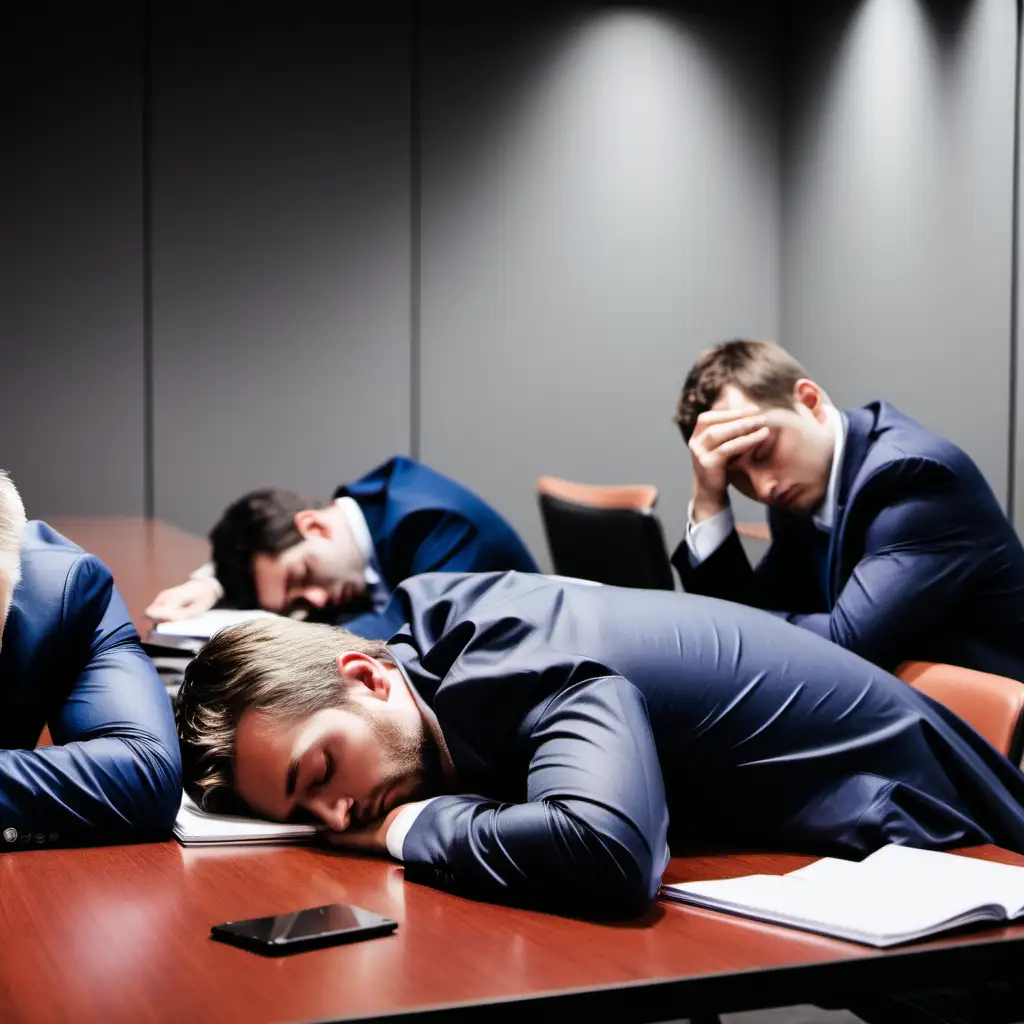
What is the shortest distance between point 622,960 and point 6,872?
589 millimetres

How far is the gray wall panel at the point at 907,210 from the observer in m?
4.45

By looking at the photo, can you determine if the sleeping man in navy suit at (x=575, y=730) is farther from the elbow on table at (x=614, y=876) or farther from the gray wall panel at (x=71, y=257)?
the gray wall panel at (x=71, y=257)

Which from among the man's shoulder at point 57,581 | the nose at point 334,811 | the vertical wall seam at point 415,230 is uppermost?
the vertical wall seam at point 415,230

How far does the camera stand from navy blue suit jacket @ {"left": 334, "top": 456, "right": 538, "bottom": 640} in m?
2.93

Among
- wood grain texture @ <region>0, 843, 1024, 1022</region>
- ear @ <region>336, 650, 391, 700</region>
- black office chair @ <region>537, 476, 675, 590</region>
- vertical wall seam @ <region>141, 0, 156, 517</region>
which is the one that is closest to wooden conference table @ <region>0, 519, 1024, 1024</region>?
wood grain texture @ <region>0, 843, 1024, 1022</region>

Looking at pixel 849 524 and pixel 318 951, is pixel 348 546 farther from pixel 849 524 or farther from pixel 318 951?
pixel 318 951

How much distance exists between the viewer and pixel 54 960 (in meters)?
0.93

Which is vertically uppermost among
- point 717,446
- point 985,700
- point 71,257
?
point 71,257

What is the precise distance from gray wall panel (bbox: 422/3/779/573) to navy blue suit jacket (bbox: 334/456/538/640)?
2342 mm

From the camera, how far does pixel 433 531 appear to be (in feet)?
9.68

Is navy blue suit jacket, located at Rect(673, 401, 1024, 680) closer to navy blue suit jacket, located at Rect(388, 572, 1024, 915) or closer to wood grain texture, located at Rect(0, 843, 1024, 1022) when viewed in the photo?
navy blue suit jacket, located at Rect(388, 572, 1024, 915)

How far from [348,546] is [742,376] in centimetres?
99

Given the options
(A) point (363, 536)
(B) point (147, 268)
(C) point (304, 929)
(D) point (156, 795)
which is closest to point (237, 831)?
(D) point (156, 795)

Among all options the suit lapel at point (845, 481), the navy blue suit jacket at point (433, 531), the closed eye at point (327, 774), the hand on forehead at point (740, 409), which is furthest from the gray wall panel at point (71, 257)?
the closed eye at point (327, 774)
